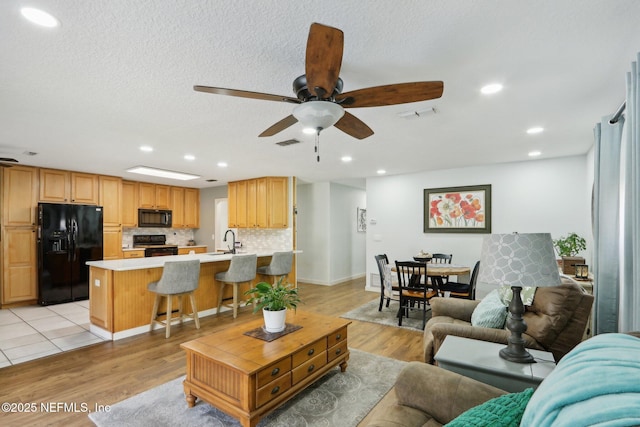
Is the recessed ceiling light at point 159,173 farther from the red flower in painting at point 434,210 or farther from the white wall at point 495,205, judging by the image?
the red flower in painting at point 434,210

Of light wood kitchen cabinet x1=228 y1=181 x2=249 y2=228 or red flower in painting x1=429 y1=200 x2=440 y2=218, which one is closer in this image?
red flower in painting x1=429 y1=200 x2=440 y2=218

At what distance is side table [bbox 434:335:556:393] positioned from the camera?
5.30 feet

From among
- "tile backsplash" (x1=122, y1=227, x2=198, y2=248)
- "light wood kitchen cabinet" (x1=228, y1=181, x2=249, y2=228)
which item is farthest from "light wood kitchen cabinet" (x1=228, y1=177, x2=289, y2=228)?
"tile backsplash" (x1=122, y1=227, x2=198, y2=248)

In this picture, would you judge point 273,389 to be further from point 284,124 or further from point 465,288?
point 465,288

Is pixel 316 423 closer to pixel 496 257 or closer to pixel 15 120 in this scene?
pixel 496 257

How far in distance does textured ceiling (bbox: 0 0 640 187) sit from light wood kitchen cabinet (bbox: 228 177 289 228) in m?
2.77

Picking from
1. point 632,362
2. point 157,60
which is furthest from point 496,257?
point 157,60

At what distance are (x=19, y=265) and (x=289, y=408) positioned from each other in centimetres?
585

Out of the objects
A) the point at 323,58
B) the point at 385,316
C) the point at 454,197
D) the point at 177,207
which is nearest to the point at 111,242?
the point at 177,207

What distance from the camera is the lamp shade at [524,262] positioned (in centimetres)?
164

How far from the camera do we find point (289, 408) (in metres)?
2.33

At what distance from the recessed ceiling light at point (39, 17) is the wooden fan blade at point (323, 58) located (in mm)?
1310

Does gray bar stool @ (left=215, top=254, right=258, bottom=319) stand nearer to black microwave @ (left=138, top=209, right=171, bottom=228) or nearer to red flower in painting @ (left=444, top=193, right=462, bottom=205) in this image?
black microwave @ (left=138, top=209, right=171, bottom=228)

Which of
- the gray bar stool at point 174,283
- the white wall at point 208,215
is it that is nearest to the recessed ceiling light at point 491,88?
the gray bar stool at point 174,283
